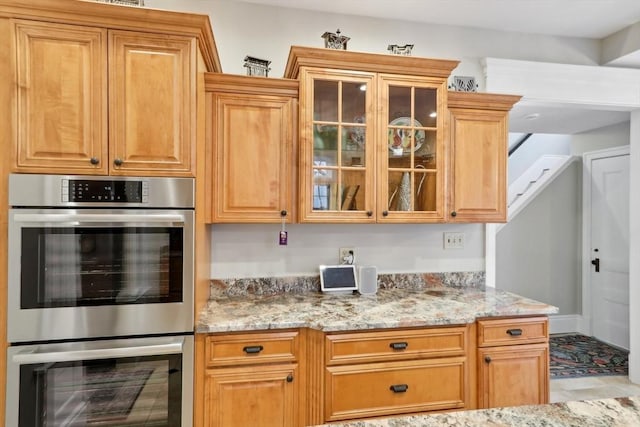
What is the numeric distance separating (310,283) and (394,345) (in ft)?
2.56

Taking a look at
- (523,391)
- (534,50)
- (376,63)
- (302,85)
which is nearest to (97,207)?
(302,85)

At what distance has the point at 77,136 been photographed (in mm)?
1704

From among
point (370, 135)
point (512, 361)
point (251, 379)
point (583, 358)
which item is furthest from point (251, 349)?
point (583, 358)

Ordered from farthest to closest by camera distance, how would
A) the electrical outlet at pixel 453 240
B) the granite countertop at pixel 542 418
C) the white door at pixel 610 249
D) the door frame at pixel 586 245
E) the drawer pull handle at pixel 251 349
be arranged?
the door frame at pixel 586 245 → the white door at pixel 610 249 → the electrical outlet at pixel 453 240 → the drawer pull handle at pixel 251 349 → the granite countertop at pixel 542 418

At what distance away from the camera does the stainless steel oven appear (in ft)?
5.33

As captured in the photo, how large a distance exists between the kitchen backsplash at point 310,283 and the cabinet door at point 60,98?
3.51ft

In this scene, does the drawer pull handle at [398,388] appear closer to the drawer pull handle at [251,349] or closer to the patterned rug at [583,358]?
the drawer pull handle at [251,349]

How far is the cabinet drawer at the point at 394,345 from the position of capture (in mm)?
1898

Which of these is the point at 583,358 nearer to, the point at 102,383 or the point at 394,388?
the point at 394,388

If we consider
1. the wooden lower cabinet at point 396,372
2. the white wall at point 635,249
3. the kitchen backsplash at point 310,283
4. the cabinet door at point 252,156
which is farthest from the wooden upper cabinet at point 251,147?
the white wall at point 635,249

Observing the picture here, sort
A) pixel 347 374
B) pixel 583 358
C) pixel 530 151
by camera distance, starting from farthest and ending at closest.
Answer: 1. pixel 530 151
2. pixel 583 358
3. pixel 347 374

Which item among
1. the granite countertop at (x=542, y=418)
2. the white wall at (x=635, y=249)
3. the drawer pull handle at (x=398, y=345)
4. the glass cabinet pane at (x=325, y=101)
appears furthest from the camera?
the white wall at (x=635, y=249)

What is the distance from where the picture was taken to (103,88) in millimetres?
1724

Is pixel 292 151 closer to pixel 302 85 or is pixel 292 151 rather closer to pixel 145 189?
pixel 302 85
